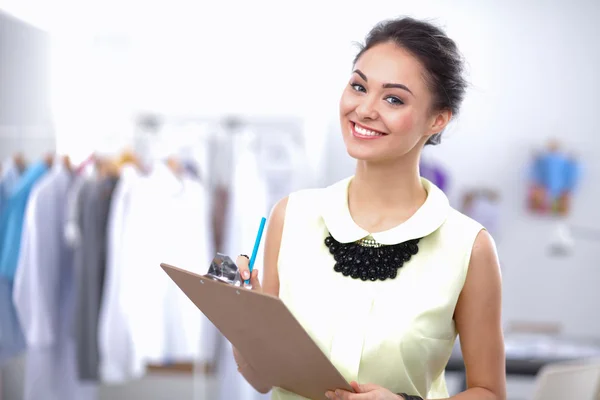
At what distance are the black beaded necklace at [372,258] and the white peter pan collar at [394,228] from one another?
19 mm

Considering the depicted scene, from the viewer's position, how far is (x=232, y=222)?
361cm

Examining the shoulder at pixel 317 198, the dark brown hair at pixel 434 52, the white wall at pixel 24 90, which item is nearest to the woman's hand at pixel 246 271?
the shoulder at pixel 317 198

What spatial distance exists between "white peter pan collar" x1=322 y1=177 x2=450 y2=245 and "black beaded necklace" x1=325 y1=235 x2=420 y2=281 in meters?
0.02

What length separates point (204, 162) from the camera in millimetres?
3684

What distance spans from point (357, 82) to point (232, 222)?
7.37 feet

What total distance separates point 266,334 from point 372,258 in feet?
0.98

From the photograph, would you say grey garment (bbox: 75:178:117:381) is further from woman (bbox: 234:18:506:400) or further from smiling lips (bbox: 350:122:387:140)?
smiling lips (bbox: 350:122:387:140)

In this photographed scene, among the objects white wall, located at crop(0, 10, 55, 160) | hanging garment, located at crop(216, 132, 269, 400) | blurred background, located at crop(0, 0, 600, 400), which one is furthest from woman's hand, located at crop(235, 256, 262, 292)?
white wall, located at crop(0, 10, 55, 160)

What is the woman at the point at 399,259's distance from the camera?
1401 millimetres

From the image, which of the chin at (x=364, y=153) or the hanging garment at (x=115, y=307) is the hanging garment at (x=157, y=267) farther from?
the chin at (x=364, y=153)

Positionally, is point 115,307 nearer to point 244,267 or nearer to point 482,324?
point 244,267

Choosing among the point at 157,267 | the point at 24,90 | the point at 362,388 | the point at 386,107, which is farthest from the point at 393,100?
the point at 24,90

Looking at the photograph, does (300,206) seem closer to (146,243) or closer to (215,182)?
(146,243)

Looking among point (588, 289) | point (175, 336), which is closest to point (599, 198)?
point (588, 289)
